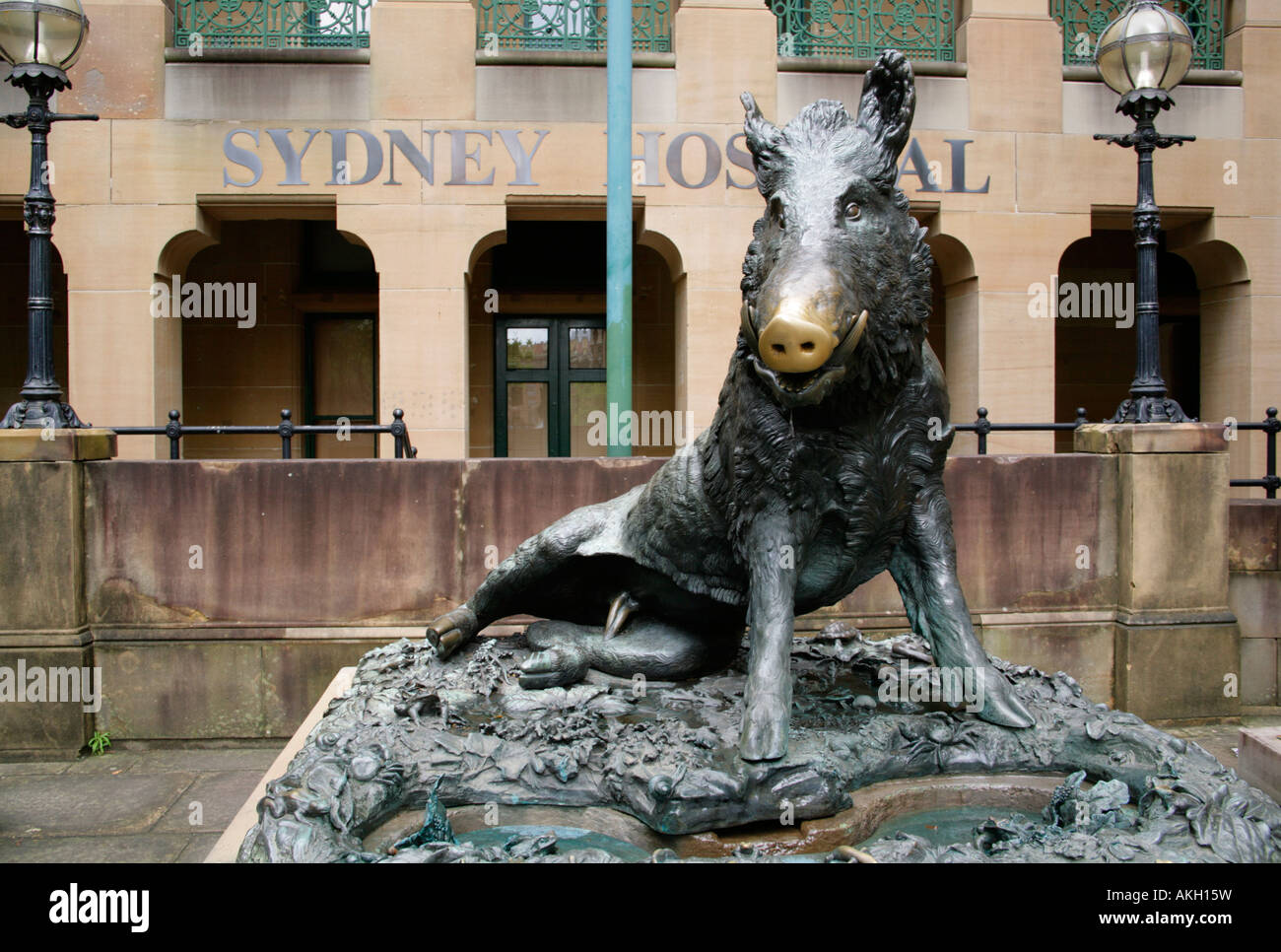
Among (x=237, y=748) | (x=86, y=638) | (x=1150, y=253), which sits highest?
(x=1150, y=253)

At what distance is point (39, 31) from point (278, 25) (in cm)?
407

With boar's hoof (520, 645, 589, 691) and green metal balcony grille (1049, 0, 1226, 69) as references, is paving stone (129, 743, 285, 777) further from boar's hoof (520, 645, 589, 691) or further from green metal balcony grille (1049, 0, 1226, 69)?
green metal balcony grille (1049, 0, 1226, 69)

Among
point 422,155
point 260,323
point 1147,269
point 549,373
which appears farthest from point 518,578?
point 260,323

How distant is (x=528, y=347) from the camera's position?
13039mm

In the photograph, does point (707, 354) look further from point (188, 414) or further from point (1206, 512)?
point (188, 414)

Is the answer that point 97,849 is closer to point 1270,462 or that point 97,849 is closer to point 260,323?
point 1270,462

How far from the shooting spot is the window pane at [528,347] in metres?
13.0

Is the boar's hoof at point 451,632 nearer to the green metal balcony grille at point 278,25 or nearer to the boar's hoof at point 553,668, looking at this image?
the boar's hoof at point 553,668

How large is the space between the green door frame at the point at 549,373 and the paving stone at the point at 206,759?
6869mm

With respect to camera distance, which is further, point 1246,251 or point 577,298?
point 577,298

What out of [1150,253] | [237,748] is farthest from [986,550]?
[237,748]

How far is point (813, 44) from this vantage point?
1012 centimetres

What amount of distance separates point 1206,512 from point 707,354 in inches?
179

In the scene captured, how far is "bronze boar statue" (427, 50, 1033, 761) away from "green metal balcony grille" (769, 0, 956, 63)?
794 cm
